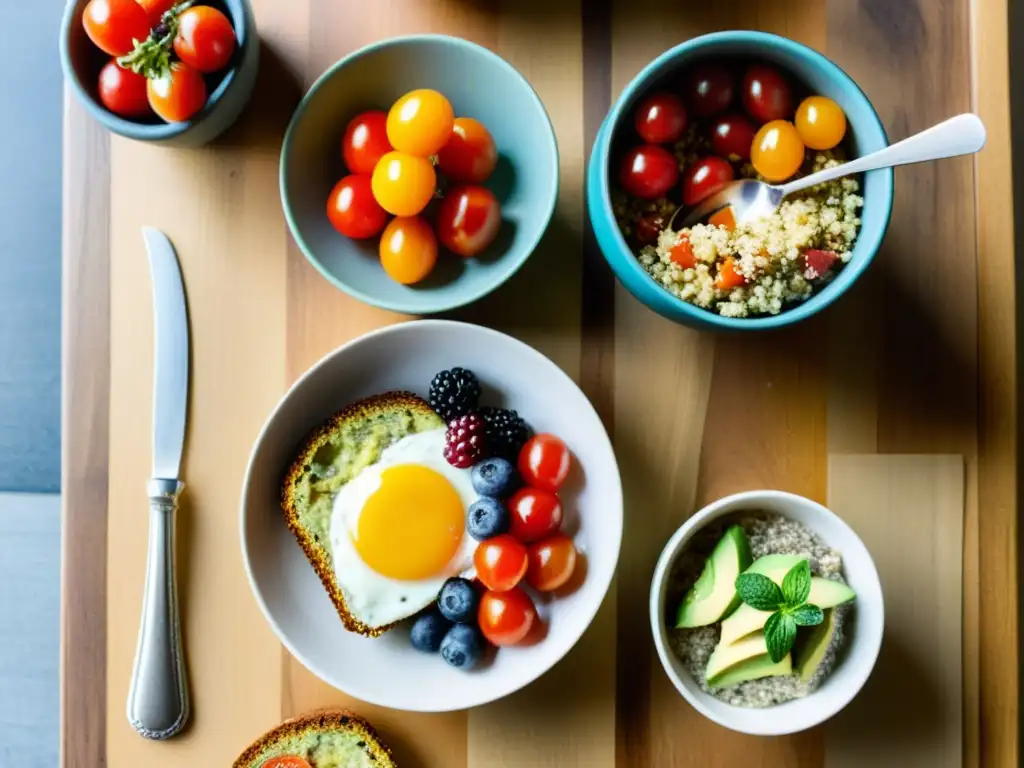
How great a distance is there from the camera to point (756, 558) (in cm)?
108

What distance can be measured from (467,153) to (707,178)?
0.29 meters

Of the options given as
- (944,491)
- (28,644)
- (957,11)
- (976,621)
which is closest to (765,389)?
(944,491)

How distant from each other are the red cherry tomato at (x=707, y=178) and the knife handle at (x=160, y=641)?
29.3 inches

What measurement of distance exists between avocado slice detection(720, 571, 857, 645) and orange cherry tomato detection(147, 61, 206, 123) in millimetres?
855

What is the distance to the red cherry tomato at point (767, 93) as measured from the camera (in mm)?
1029

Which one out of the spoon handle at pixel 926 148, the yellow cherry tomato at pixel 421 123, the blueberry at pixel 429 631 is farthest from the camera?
the blueberry at pixel 429 631

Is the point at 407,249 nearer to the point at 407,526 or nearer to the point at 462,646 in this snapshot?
the point at 407,526

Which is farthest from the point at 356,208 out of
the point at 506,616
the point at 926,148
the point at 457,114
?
the point at 926,148

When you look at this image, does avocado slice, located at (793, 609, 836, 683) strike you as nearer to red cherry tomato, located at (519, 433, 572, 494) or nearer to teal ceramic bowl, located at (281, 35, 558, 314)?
red cherry tomato, located at (519, 433, 572, 494)

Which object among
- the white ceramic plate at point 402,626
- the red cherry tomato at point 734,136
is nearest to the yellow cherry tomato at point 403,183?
the white ceramic plate at point 402,626

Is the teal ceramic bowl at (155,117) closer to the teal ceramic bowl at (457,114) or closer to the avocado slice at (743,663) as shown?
the teal ceramic bowl at (457,114)

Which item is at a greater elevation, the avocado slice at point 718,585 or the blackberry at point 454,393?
the blackberry at point 454,393

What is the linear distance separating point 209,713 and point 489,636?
393 mm

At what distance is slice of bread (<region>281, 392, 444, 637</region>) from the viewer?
112cm
